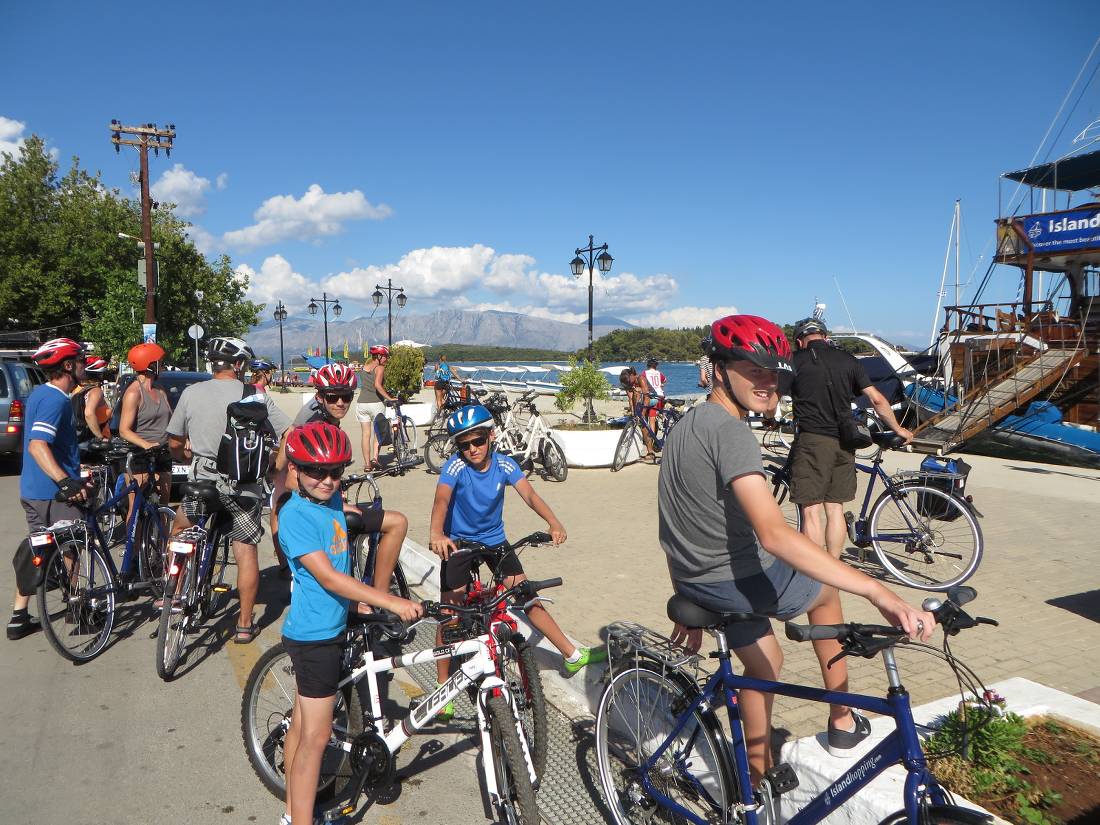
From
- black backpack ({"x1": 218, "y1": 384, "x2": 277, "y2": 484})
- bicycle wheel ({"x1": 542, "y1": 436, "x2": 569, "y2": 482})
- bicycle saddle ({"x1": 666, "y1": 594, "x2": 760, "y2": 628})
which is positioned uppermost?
black backpack ({"x1": 218, "y1": 384, "x2": 277, "y2": 484})

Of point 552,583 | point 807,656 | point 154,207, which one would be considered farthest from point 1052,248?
point 154,207

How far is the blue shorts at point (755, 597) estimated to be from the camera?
260cm

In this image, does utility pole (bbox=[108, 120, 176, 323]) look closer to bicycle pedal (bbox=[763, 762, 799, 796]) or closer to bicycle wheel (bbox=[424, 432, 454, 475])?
bicycle wheel (bbox=[424, 432, 454, 475])

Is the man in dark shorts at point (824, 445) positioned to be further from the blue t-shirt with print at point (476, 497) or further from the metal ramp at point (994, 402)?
the metal ramp at point (994, 402)

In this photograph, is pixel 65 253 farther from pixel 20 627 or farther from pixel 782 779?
pixel 782 779

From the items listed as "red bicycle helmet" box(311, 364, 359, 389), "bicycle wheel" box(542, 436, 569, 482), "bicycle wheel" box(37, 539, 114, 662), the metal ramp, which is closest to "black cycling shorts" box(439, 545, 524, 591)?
"red bicycle helmet" box(311, 364, 359, 389)

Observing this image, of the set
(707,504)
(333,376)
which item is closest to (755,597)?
(707,504)

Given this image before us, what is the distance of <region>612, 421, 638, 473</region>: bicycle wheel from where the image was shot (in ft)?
43.5

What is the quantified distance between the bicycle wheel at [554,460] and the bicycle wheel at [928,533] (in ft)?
20.4

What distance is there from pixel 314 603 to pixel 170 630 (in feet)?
8.02

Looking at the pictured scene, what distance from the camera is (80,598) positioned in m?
5.19

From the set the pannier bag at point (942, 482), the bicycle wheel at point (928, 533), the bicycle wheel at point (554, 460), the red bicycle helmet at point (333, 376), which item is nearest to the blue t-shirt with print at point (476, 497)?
the red bicycle helmet at point (333, 376)

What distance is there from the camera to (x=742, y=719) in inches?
103

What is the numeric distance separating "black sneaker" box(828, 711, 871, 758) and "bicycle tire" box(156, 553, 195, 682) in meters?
4.08
